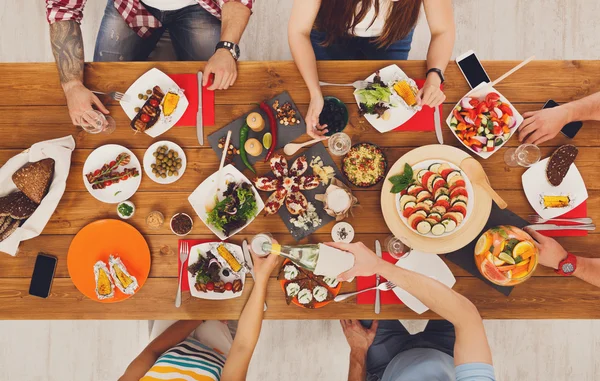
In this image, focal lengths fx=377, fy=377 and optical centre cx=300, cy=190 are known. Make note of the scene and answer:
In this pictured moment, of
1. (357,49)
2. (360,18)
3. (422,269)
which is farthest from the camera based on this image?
(357,49)

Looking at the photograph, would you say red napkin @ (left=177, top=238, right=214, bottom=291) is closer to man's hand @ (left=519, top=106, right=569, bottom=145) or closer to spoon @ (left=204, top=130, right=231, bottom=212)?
spoon @ (left=204, top=130, right=231, bottom=212)

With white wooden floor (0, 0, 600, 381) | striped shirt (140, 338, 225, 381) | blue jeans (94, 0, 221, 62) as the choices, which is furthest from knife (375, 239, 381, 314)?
blue jeans (94, 0, 221, 62)

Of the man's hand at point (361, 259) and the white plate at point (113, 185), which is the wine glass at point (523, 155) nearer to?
the man's hand at point (361, 259)

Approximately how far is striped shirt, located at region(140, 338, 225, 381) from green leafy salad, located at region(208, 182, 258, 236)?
75 centimetres

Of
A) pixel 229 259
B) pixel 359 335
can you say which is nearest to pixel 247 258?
pixel 229 259

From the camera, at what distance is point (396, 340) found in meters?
2.17

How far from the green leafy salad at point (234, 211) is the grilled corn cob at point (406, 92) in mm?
792

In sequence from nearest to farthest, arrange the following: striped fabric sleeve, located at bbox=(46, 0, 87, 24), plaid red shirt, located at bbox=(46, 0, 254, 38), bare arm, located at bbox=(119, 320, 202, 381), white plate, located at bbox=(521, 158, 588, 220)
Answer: white plate, located at bbox=(521, 158, 588, 220) → striped fabric sleeve, located at bbox=(46, 0, 87, 24) → bare arm, located at bbox=(119, 320, 202, 381) → plaid red shirt, located at bbox=(46, 0, 254, 38)

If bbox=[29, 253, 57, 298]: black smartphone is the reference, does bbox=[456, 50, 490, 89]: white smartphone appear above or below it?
above

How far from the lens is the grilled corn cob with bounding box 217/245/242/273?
1637mm

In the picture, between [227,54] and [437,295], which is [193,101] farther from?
[437,295]

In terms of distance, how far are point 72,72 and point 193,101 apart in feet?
1.78

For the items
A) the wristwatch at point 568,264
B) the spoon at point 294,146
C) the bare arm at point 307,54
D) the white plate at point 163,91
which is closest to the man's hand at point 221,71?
the white plate at point 163,91

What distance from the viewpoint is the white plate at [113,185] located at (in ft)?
5.47
